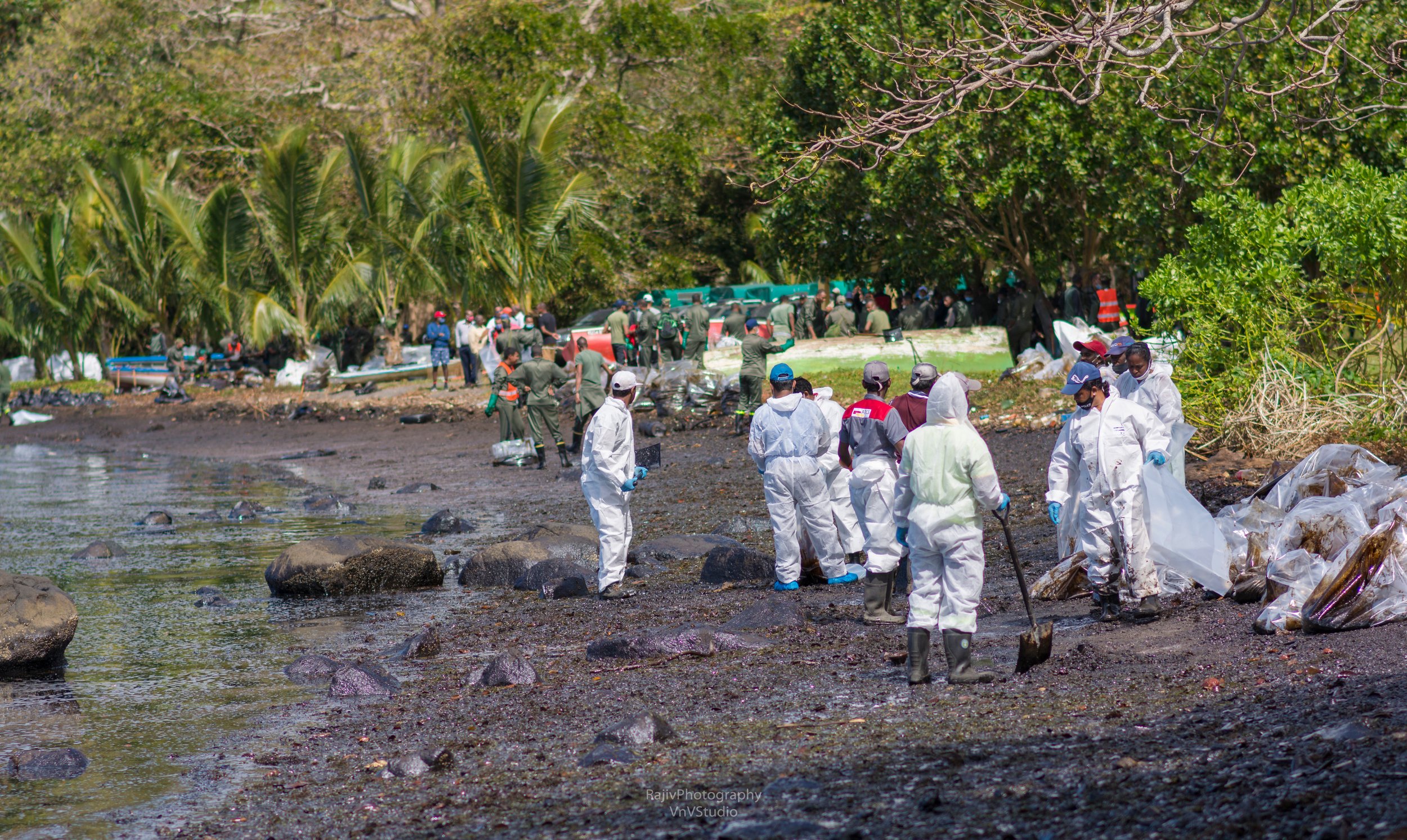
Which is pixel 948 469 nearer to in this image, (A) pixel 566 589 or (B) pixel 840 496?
(B) pixel 840 496

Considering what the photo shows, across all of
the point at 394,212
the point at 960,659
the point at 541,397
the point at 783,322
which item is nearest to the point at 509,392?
the point at 541,397

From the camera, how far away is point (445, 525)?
1336 cm

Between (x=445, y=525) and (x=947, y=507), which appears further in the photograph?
(x=445, y=525)

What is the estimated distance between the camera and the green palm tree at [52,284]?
32750 mm

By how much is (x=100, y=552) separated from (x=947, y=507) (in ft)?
31.4

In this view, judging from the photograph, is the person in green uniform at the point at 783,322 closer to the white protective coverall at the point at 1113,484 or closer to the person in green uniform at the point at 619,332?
the person in green uniform at the point at 619,332

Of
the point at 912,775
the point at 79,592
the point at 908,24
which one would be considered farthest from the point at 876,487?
the point at 908,24

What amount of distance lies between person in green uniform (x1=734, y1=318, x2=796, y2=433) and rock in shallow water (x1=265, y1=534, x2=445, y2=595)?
8851mm

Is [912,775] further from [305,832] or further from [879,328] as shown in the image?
[879,328]

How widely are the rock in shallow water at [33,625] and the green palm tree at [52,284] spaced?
2589cm

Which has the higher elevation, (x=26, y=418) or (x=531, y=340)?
(x=531, y=340)

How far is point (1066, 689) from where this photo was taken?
6199 millimetres

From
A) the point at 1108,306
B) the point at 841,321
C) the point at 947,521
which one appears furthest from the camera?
the point at 841,321

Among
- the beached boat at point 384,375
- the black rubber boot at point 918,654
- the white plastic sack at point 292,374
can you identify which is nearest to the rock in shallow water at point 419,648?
the black rubber boot at point 918,654
